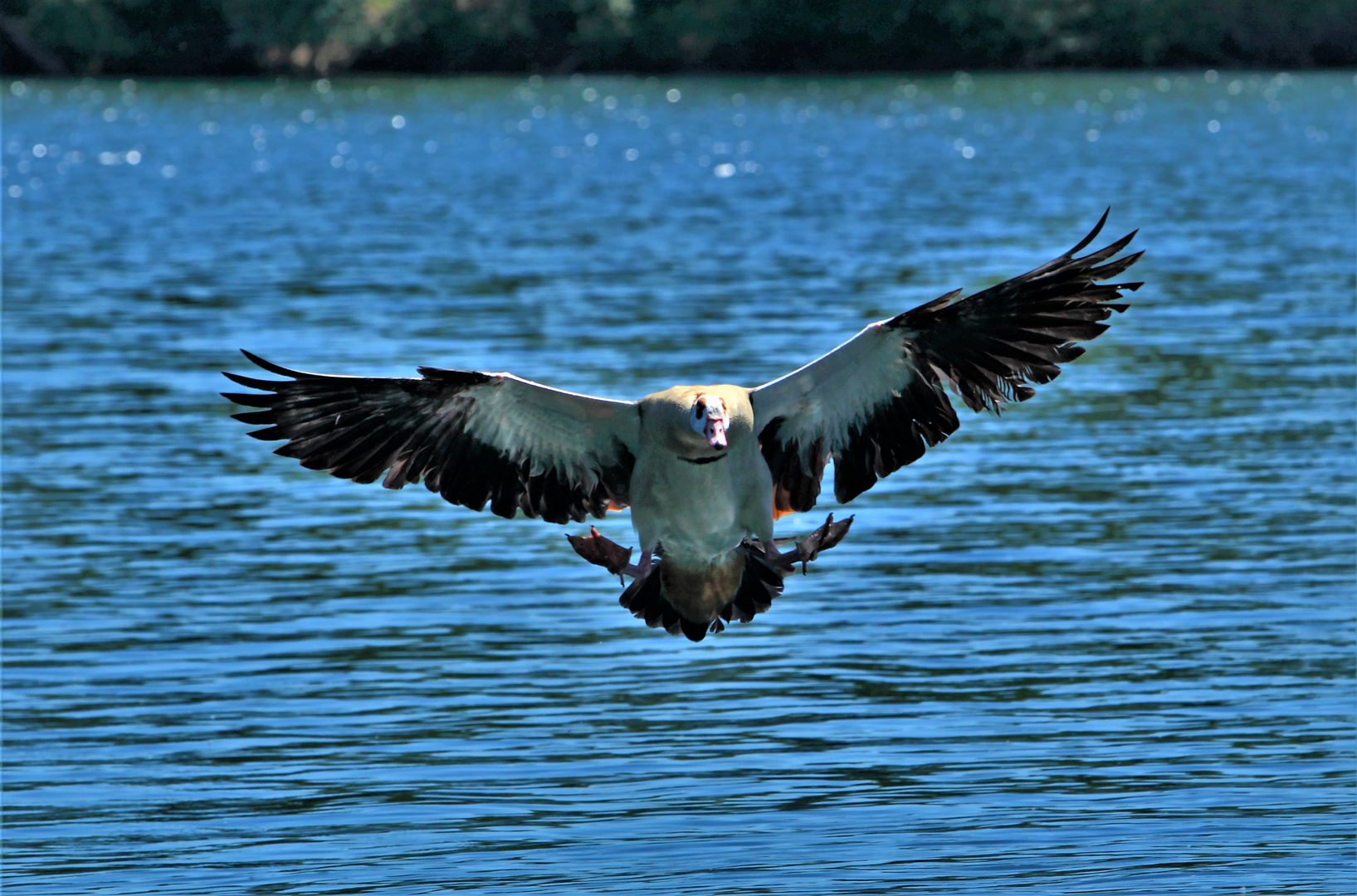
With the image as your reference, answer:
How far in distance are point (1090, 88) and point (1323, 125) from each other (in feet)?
85.5


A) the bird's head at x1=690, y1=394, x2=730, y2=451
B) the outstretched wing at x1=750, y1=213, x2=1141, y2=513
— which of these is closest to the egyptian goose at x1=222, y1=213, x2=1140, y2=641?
the outstretched wing at x1=750, y1=213, x2=1141, y2=513

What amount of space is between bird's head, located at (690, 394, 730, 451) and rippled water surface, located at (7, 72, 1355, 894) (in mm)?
3381

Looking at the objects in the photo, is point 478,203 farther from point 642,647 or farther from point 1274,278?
point 642,647

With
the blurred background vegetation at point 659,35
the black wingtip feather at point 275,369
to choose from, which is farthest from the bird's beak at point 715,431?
the blurred background vegetation at point 659,35

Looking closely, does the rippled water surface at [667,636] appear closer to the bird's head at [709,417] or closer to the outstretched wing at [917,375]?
the outstretched wing at [917,375]

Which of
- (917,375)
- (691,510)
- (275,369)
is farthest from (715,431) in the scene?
(275,369)

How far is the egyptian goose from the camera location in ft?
34.2

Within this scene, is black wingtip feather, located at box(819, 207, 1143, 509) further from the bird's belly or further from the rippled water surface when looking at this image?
the rippled water surface

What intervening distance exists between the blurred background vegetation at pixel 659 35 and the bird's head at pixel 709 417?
97.7m

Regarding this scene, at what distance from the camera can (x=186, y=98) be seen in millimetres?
99688

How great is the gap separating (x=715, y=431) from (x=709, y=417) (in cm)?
13

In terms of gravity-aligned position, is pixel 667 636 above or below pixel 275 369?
below

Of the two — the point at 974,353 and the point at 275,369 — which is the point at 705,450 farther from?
the point at 275,369

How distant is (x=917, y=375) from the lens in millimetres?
10836
